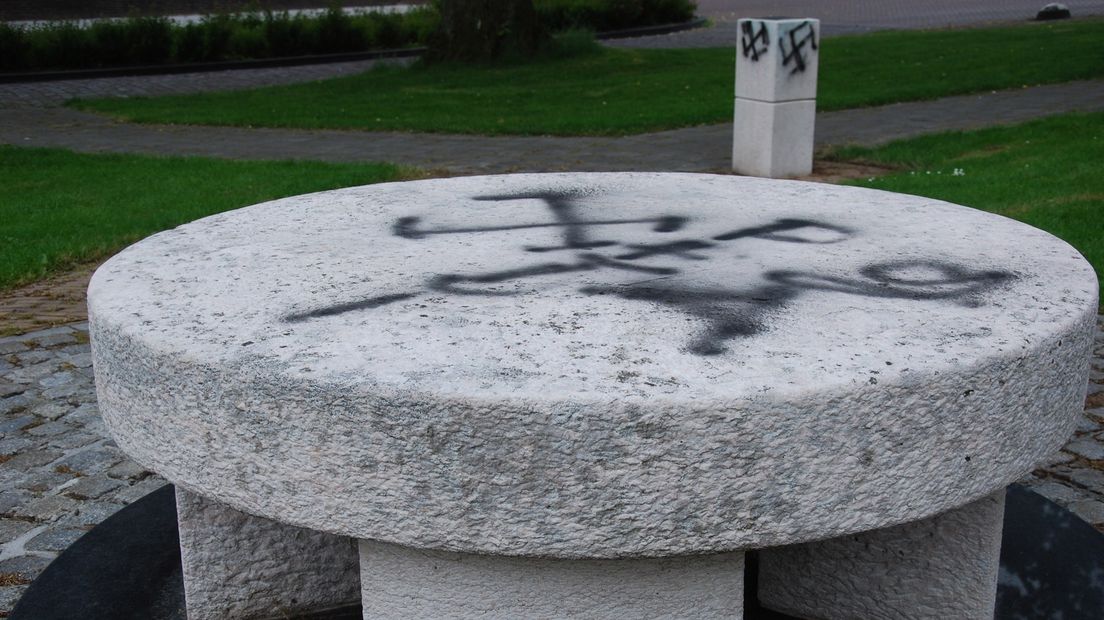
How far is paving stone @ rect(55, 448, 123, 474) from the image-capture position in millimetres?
3703

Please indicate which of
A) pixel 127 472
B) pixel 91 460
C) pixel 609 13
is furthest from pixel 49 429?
pixel 609 13

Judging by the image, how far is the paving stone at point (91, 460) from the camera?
370 cm

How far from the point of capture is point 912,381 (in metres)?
1.82

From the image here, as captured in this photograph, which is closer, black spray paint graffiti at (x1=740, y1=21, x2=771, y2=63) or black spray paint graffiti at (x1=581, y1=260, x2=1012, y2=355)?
black spray paint graffiti at (x1=581, y1=260, x2=1012, y2=355)

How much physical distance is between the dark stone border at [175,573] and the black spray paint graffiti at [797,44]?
19.1 ft

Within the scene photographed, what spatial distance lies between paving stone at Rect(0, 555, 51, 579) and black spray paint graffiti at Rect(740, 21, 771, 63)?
665 cm

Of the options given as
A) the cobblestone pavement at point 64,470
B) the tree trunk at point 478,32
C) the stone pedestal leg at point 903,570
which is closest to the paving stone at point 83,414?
the cobblestone pavement at point 64,470

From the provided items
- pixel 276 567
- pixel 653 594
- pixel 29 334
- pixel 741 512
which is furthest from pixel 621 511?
pixel 29 334

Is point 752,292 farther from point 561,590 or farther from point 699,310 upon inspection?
point 561,590

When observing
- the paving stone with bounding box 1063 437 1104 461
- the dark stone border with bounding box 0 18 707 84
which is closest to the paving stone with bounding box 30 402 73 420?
the paving stone with bounding box 1063 437 1104 461

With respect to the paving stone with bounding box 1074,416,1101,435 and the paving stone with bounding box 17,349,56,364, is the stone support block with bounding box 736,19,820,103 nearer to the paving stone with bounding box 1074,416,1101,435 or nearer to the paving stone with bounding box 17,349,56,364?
the paving stone with bounding box 1074,416,1101,435

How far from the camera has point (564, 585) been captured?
199 centimetres

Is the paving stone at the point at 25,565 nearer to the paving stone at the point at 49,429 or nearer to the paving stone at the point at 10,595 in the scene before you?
the paving stone at the point at 10,595

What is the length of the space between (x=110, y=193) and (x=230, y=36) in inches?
444
